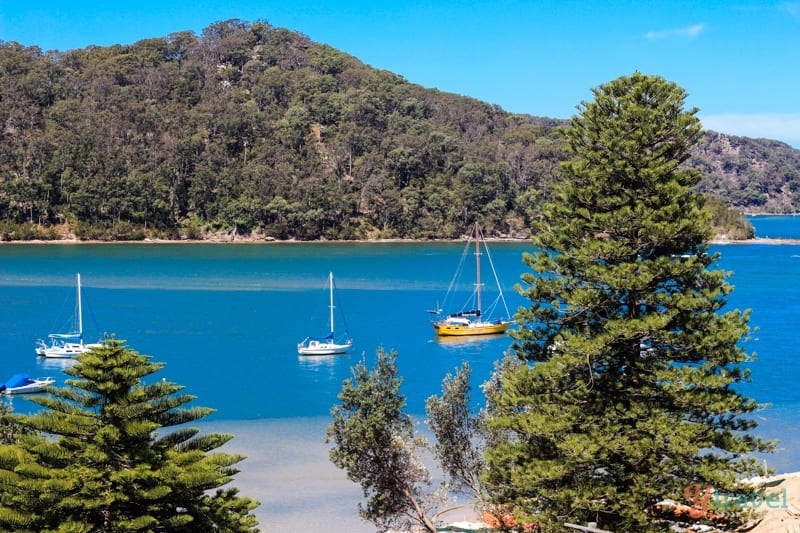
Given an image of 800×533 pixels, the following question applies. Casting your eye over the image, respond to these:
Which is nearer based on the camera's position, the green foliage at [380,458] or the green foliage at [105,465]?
the green foliage at [105,465]

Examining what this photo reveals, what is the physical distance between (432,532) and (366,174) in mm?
125579

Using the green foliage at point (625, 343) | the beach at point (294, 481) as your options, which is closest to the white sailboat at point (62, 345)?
the beach at point (294, 481)

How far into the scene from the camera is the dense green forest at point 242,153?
13012 cm

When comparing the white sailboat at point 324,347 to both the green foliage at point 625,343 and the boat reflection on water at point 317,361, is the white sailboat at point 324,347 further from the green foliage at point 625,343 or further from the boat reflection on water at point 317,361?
the green foliage at point 625,343

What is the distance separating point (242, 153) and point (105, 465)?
140m

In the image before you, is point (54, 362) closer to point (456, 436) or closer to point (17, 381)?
point (17, 381)

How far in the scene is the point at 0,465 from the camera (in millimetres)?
12000

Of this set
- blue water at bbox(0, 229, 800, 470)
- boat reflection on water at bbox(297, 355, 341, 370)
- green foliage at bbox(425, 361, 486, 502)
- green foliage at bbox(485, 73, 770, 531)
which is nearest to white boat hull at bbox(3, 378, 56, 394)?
blue water at bbox(0, 229, 800, 470)

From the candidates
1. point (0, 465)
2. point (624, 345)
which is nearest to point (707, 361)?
point (624, 345)

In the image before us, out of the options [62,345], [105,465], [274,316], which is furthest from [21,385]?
[105,465]

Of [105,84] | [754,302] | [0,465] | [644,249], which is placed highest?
[105,84]

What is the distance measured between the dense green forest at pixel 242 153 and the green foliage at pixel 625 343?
11540 centimetres

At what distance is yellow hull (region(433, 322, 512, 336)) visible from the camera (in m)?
56.3

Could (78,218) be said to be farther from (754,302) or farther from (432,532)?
(432,532)
